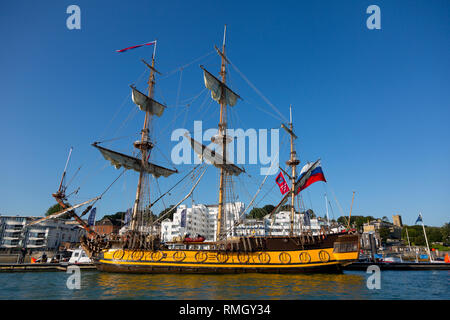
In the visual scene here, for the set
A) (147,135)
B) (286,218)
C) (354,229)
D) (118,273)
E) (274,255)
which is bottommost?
(118,273)

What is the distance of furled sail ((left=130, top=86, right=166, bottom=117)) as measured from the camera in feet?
130

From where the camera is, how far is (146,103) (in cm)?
4088

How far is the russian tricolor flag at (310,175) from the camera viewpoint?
3198cm

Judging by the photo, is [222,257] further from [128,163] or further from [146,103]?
[146,103]

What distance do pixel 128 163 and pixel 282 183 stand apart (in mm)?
22757

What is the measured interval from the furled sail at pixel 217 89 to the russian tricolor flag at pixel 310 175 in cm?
1564

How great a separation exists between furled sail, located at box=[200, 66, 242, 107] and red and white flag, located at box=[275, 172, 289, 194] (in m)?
14.0

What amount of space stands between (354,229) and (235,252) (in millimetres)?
13055

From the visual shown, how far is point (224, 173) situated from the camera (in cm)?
3488

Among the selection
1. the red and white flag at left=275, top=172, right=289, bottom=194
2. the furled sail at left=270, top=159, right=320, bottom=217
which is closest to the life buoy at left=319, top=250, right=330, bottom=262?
the furled sail at left=270, top=159, right=320, bottom=217

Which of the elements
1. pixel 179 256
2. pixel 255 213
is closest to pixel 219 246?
pixel 179 256
